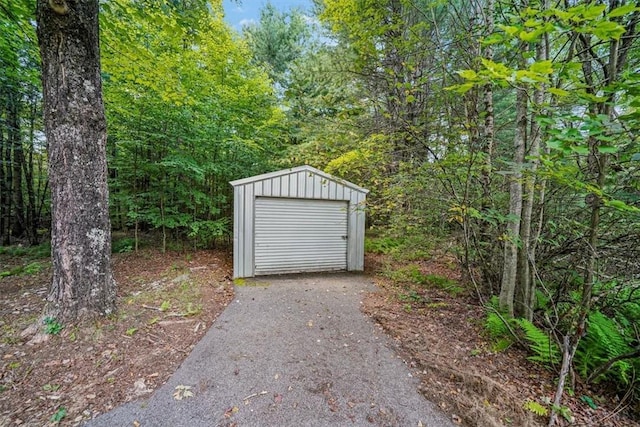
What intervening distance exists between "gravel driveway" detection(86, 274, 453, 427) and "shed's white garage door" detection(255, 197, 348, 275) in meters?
1.98

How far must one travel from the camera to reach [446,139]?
12.0ft

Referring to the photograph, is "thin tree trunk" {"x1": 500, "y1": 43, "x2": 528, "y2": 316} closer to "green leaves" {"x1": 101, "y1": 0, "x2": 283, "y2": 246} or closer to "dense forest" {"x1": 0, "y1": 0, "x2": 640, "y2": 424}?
"dense forest" {"x1": 0, "y1": 0, "x2": 640, "y2": 424}

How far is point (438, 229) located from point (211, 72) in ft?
23.4

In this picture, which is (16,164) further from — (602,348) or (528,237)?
(602,348)

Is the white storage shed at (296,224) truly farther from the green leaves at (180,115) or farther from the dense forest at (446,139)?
the green leaves at (180,115)

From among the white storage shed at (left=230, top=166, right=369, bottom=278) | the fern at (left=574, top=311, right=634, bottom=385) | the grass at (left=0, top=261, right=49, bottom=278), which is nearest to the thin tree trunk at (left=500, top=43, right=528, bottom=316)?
the fern at (left=574, top=311, right=634, bottom=385)

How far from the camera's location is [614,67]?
2.05 m

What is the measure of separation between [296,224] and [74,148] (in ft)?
12.6

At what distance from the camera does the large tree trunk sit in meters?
2.57

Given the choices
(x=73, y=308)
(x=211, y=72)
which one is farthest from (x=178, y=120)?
(x=73, y=308)

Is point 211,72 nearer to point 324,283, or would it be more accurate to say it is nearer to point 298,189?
point 298,189

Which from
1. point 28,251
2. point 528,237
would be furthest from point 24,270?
point 528,237

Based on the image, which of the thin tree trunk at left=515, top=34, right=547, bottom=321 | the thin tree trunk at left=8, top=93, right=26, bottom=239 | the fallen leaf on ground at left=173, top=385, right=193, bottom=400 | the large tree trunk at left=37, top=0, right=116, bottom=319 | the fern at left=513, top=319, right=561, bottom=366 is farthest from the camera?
the thin tree trunk at left=8, top=93, right=26, bottom=239

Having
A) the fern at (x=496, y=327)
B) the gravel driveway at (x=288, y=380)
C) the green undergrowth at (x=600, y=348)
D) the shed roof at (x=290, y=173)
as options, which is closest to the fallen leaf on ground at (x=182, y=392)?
the gravel driveway at (x=288, y=380)
